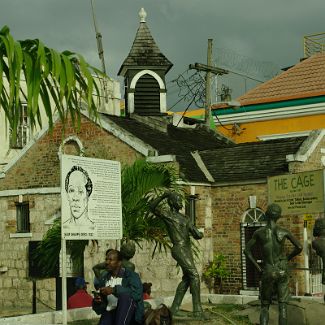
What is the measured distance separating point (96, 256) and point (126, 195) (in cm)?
698

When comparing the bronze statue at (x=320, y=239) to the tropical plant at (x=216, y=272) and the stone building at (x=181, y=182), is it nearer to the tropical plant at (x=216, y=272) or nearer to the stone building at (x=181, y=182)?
the stone building at (x=181, y=182)

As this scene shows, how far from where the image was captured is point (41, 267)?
21047 mm

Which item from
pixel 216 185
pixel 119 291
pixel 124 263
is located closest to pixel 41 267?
pixel 216 185

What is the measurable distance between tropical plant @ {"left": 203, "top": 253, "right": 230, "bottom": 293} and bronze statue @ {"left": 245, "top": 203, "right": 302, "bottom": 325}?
11451mm

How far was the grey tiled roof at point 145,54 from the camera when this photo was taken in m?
33.6

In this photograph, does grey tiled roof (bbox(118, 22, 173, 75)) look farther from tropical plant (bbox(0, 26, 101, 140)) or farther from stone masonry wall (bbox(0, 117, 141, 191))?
tropical plant (bbox(0, 26, 101, 140))

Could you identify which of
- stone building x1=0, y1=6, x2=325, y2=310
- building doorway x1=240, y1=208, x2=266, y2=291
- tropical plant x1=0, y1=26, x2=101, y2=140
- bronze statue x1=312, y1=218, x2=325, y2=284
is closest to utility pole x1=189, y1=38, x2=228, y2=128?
stone building x1=0, y1=6, x2=325, y2=310

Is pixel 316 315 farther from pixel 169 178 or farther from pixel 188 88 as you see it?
pixel 188 88

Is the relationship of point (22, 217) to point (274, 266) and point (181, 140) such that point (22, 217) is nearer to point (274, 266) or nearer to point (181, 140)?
point (181, 140)

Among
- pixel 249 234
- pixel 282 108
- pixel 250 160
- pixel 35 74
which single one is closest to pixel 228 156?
pixel 250 160

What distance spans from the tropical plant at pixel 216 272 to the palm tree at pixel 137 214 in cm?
554

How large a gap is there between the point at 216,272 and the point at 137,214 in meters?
7.69

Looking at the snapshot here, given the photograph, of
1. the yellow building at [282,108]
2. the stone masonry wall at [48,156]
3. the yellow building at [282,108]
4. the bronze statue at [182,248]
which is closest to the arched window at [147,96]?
the yellow building at [282,108]

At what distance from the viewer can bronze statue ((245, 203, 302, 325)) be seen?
13.6 metres
